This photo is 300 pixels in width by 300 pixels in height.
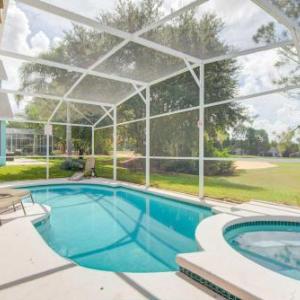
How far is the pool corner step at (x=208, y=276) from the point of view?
8.01ft

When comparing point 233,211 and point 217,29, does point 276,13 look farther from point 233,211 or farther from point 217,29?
point 233,211

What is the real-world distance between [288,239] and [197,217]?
2013 millimetres

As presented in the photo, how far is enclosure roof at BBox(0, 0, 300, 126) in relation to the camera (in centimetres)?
451

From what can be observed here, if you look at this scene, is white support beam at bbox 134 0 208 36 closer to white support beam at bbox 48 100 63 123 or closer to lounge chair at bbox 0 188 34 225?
lounge chair at bbox 0 188 34 225

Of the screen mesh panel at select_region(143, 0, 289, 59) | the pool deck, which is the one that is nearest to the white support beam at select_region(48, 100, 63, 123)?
the screen mesh panel at select_region(143, 0, 289, 59)

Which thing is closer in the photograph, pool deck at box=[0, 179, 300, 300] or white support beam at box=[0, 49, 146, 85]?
pool deck at box=[0, 179, 300, 300]

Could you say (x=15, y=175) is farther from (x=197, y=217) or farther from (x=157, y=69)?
(x=197, y=217)

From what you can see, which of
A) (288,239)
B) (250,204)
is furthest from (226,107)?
(288,239)

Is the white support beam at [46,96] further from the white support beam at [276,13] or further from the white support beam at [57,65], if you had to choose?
the white support beam at [276,13]

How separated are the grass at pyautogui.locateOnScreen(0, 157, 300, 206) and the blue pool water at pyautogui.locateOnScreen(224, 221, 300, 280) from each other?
3652 mm

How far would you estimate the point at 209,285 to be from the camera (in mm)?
2701

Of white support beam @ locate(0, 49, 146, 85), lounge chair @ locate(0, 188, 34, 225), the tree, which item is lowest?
lounge chair @ locate(0, 188, 34, 225)

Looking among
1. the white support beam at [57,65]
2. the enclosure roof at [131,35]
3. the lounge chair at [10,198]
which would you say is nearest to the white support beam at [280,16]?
the enclosure roof at [131,35]

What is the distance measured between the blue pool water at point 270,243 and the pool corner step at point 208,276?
4.79 feet
